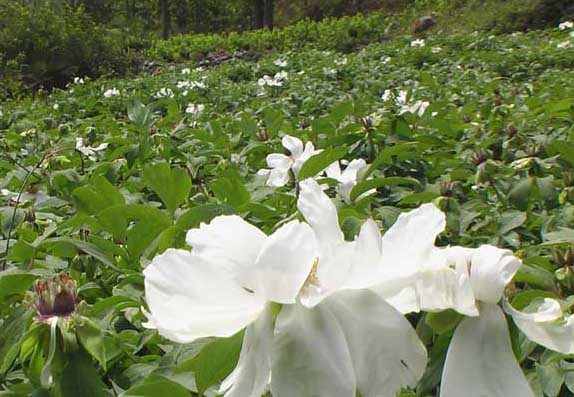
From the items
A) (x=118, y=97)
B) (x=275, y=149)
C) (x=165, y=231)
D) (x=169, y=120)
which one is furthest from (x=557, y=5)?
(x=165, y=231)

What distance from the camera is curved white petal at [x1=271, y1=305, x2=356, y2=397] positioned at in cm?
43

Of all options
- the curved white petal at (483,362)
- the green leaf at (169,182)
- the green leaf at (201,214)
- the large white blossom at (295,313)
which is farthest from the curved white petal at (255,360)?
the green leaf at (169,182)

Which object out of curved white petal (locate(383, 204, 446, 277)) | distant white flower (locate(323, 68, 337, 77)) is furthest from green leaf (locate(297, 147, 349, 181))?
distant white flower (locate(323, 68, 337, 77))

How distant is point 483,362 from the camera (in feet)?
1.43

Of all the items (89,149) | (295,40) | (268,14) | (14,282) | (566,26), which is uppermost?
(14,282)

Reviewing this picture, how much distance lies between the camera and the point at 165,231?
0.91 metres

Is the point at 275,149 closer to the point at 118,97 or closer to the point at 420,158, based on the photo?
the point at 420,158

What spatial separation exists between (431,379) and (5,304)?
1.87 feet

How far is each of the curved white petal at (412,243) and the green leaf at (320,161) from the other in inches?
28.8

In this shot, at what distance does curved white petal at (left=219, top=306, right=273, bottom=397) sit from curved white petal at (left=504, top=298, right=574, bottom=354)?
0.15m

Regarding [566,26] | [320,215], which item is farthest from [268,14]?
[320,215]

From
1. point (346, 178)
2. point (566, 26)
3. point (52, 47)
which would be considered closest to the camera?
point (346, 178)

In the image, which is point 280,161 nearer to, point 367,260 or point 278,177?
point 278,177

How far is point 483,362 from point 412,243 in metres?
0.08
